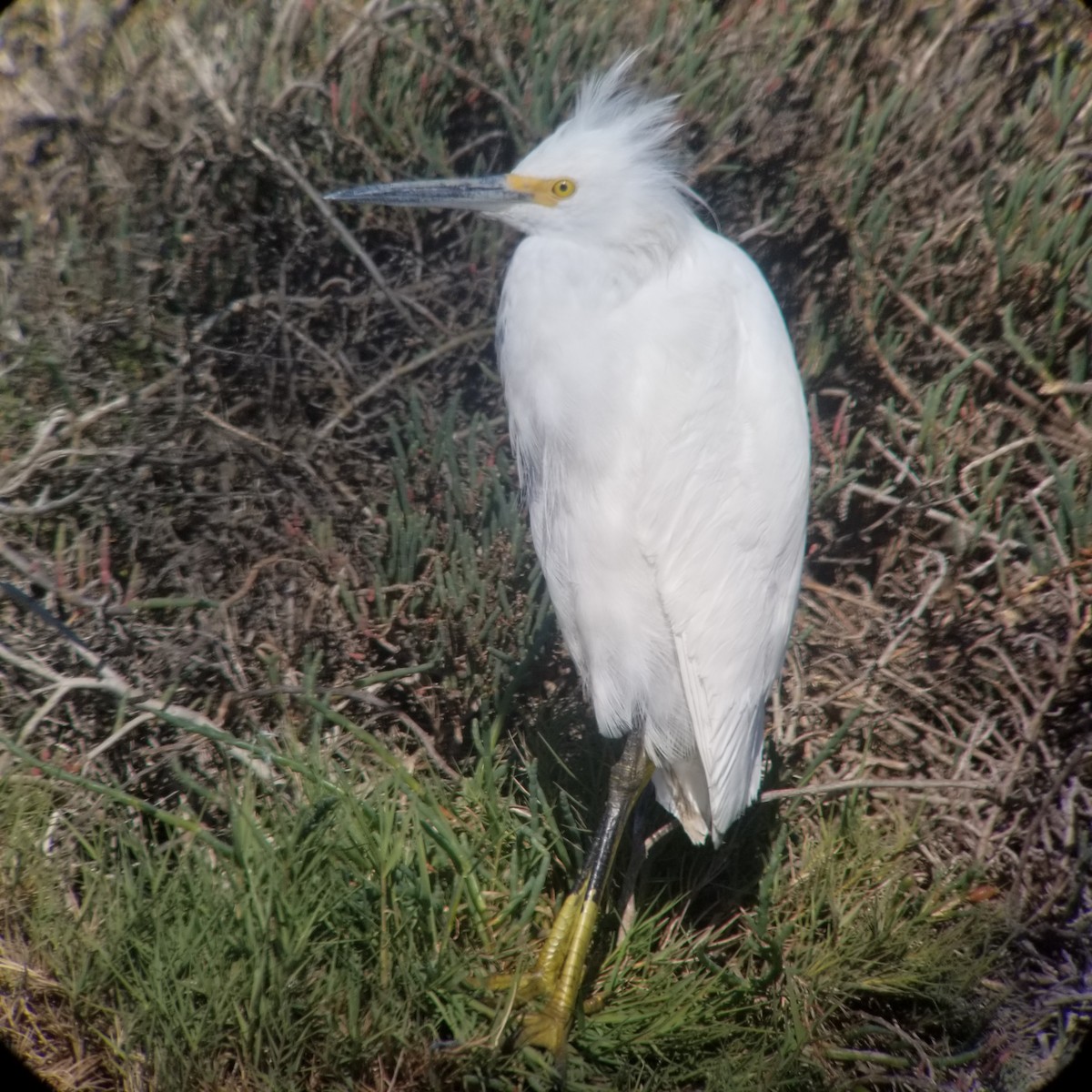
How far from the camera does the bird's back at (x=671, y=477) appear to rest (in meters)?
1.61

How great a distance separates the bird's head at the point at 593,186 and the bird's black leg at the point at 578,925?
855 millimetres

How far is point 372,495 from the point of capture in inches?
79.2

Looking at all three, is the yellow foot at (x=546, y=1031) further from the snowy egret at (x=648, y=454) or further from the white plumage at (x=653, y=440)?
the white plumage at (x=653, y=440)

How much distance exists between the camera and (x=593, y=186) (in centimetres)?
166

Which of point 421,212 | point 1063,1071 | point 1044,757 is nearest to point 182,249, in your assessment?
point 421,212

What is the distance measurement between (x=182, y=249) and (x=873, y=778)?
1.70m

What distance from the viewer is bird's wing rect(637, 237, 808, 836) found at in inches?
63.2

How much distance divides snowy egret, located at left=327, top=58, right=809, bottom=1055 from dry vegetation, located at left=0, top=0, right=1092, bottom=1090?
0.22 meters

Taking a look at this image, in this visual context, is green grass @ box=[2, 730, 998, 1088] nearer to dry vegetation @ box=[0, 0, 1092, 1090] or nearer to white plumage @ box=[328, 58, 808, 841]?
dry vegetation @ box=[0, 0, 1092, 1090]

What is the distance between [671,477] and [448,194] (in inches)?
24.9

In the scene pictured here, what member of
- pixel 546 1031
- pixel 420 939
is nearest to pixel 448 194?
pixel 420 939

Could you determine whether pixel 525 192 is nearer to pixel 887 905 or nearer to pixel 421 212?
pixel 421 212

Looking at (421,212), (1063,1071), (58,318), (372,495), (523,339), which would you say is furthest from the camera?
(421,212)

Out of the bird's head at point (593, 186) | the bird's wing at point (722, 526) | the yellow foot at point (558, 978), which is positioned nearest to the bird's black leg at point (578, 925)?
the yellow foot at point (558, 978)
